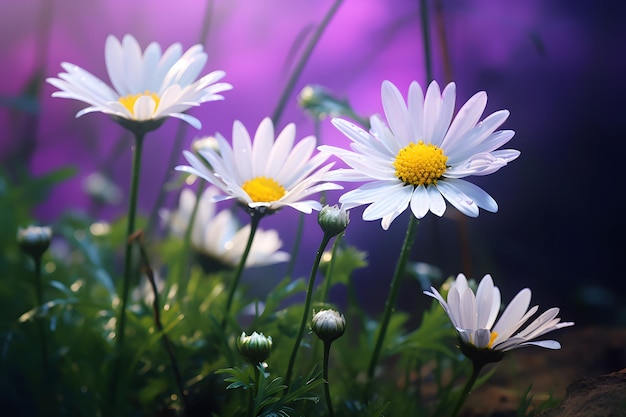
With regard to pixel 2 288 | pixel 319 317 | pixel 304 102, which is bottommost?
pixel 2 288

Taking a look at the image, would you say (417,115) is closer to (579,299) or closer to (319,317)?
(319,317)

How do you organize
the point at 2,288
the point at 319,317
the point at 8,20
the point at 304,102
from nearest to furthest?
the point at 319,317 → the point at 304,102 → the point at 2,288 → the point at 8,20

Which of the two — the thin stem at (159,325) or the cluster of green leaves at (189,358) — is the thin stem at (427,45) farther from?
the thin stem at (159,325)

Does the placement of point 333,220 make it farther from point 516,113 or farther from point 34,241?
point 516,113

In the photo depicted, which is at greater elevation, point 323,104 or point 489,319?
point 323,104

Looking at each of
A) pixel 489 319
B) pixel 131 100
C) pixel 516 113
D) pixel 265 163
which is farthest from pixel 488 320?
pixel 516 113

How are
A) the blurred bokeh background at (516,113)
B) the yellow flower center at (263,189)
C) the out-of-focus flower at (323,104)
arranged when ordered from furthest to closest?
the blurred bokeh background at (516,113) → the out-of-focus flower at (323,104) → the yellow flower center at (263,189)

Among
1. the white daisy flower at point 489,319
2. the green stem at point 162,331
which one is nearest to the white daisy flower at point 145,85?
the green stem at point 162,331

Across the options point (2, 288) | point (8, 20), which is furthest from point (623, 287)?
point (8, 20)
